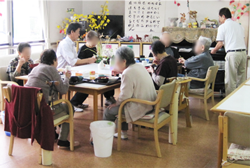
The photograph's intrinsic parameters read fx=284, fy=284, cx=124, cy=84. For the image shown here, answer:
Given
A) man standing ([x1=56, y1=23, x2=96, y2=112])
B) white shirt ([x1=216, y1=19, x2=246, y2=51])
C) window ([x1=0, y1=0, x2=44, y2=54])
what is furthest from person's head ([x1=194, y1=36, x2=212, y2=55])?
window ([x1=0, y1=0, x2=44, y2=54])

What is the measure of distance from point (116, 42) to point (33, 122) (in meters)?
4.74

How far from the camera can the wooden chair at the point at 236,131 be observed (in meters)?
1.87

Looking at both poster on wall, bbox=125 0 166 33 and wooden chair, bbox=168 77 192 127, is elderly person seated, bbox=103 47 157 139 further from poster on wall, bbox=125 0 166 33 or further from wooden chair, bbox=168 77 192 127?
poster on wall, bbox=125 0 166 33

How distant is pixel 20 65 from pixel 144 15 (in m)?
4.18

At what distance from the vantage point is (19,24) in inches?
251

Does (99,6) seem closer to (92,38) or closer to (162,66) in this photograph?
(92,38)

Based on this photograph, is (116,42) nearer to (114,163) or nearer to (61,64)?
(61,64)

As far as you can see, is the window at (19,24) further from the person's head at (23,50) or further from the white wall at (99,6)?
→ the person's head at (23,50)

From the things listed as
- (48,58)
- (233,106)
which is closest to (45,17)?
Answer: (48,58)

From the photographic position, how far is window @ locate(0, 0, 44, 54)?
231 inches

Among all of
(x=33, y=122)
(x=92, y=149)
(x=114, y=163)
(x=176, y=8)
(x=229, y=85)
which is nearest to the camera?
(x=33, y=122)

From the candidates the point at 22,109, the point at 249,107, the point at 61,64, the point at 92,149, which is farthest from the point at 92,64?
the point at 249,107

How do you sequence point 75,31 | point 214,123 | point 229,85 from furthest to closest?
point 229,85, point 75,31, point 214,123

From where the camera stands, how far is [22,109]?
2609 mm
